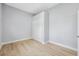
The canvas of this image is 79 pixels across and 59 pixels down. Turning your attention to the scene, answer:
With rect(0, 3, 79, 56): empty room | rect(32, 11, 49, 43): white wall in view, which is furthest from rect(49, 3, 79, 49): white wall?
rect(32, 11, 49, 43): white wall

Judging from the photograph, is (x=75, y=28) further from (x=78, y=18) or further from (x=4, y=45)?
(x=4, y=45)

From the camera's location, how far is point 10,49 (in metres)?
1.38

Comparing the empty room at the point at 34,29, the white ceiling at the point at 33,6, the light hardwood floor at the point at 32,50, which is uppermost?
the white ceiling at the point at 33,6

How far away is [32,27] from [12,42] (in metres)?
0.47

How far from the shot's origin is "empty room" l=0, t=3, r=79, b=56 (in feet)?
4.47

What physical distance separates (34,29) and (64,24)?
1.94 ft

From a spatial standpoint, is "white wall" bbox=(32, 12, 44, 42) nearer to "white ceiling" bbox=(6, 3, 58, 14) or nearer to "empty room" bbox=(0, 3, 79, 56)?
"empty room" bbox=(0, 3, 79, 56)

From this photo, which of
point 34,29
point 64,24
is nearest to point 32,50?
point 34,29

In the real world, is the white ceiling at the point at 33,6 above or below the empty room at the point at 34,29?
above

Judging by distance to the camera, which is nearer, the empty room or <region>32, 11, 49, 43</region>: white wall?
the empty room

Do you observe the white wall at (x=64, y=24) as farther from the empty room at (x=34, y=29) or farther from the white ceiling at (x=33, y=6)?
the white ceiling at (x=33, y=6)

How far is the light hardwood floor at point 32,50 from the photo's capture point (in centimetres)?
135

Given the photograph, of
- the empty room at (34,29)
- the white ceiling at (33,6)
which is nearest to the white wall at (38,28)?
the empty room at (34,29)

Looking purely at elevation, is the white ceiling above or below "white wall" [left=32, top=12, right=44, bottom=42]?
above
